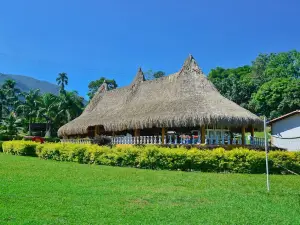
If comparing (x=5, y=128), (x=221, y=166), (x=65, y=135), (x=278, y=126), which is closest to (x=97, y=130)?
(x=65, y=135)

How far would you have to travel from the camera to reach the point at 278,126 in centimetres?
2356

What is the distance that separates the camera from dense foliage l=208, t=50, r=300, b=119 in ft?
120

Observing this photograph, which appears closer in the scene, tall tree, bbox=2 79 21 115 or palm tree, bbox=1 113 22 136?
palm tree, bbox=1 113 22 136

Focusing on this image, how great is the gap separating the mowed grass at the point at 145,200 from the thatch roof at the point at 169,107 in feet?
24.0

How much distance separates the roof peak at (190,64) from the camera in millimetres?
21384

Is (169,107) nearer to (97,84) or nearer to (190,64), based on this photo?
(190,64)

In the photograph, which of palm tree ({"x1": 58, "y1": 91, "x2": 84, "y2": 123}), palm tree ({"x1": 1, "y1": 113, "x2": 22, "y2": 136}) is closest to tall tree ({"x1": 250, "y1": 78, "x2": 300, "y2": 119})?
palm tree ({"x1": 58, "y1": 91, "x2": 84, "y2": 123})

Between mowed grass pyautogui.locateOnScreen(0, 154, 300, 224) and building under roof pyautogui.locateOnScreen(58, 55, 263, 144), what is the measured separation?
7.32 meters

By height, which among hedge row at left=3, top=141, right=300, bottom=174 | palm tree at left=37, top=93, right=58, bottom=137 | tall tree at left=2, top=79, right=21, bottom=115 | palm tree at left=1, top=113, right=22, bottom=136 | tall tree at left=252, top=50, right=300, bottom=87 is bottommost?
hedge row at left=3, top=141, right=300, bottom=174

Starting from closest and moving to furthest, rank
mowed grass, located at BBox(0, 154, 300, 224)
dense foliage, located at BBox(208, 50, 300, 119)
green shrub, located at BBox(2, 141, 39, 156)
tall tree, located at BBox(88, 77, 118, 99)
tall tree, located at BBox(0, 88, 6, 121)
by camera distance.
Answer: mowed grass, located at BBox(0, 154, 300, 224) < green shrub, located at BBox(2, 141, 39, 156) < dense foliage, located at BBox(208, 50, 300, 119) < tall tree, located at BBox(0, 88, 6, 121) < tall tree, located at BBox(88, 77, 118, 99)

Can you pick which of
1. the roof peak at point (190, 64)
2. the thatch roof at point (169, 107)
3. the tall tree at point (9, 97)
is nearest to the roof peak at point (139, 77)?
the thatch roof at point (169, 107)

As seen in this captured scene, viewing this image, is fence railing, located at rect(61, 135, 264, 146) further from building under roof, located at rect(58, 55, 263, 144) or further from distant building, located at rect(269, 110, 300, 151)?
distant building, located at rect(269, 110, 300, 151)

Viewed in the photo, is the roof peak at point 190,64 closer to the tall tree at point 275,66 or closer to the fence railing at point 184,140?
the fence railing at point 184,140

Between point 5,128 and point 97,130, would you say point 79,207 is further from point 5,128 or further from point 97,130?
point 5,128
